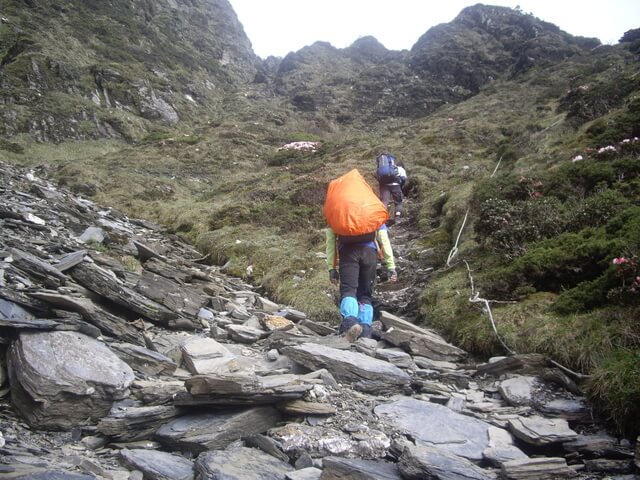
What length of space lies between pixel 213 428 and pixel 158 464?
20.2 inches

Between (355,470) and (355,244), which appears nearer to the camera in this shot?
(355,470)

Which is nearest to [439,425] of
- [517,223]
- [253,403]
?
[253,403]

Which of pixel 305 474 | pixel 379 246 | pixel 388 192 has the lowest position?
pixel 305 474

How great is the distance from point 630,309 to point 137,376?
17.8 ft

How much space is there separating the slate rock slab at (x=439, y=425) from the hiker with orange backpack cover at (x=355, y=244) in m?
1.67

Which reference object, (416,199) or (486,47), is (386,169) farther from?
(486,47)

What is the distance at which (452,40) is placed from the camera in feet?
237

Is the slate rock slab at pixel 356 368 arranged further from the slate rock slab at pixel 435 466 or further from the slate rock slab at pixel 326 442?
the slate rock slab at pixel 435 466

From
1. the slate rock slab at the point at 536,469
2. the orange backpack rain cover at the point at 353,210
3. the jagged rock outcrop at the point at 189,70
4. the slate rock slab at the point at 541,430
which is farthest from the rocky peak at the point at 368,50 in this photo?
the slate rock slab at the point at 536,469

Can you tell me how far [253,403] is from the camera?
402 cm

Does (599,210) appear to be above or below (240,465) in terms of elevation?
above

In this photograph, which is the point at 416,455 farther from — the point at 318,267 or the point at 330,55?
the point at 330,55

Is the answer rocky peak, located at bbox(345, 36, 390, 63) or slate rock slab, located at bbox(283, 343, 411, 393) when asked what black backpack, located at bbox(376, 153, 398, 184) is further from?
rocky peak, located at bbox(345, 36, 390, 63)

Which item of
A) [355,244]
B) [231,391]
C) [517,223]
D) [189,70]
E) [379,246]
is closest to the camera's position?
[231,391]
